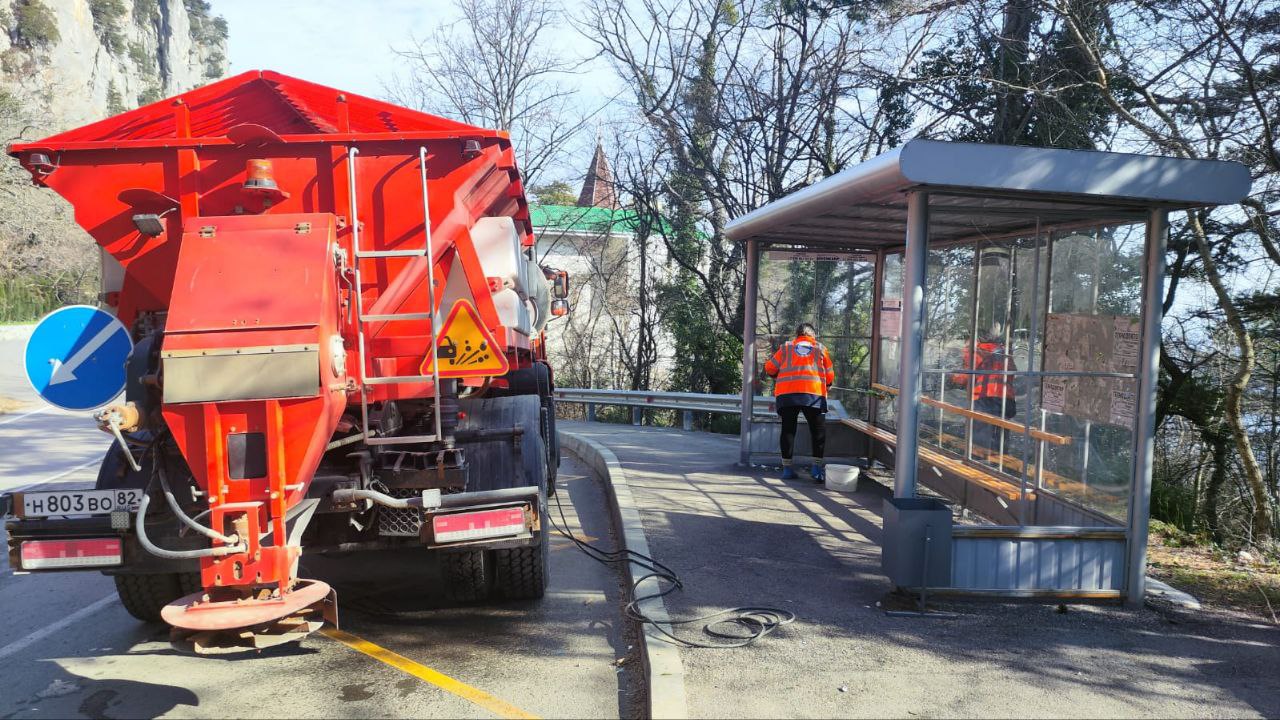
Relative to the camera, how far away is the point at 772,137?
16.5m

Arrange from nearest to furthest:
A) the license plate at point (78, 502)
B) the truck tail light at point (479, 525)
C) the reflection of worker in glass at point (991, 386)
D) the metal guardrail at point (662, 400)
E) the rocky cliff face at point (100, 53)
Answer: the license plate at point (78, 502) < the truck tail light at point (479, 525) < the reflection of worker in glass at point (991, 386) < the metal guardrail at point (662, 400) < the rocky cliff face at point (100, 53)

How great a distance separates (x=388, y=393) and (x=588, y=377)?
17893 millimetres

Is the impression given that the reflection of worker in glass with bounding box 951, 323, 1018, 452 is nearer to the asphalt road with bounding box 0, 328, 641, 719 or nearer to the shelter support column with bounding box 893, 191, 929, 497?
the shelter support column with bounding box 893, 191, 929, 497

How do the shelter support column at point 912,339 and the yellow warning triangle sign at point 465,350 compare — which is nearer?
the yellow warning triangle sign at point 465,350

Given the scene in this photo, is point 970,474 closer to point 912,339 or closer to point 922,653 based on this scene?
point 912,339

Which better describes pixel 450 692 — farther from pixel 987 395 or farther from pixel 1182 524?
pixel 1182 524

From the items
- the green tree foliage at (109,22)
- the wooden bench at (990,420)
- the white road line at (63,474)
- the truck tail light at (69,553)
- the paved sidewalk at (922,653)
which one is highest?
the green tree foliage at (109,22)

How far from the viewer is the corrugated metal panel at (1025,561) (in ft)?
17.0

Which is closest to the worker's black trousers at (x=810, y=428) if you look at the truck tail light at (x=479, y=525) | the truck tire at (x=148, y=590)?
the truck tail light at (x=479, y=525)

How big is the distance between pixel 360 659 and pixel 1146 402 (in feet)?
15.8

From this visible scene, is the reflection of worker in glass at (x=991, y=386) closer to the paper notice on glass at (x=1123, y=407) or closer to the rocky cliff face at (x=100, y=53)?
the paper notice on glass at (x=1123, y=407)

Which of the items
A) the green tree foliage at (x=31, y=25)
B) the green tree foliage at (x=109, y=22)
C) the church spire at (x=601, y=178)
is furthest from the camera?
the green tree foliage at (x=109, y=22)

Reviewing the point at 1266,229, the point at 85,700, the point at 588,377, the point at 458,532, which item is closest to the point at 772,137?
the point at 588,377

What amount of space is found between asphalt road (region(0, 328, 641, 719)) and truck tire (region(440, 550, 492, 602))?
0.15 metres
